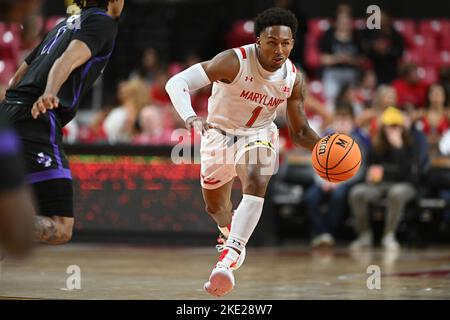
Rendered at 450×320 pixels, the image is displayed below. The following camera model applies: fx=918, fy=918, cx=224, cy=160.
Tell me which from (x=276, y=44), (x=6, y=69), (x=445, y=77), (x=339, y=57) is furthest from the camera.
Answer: (x=6, y=69)

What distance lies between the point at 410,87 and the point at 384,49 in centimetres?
77

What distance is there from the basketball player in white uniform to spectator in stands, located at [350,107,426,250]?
540 centimetres

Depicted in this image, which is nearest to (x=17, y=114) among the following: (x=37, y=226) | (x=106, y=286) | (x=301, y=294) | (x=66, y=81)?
(x=66, y=81)

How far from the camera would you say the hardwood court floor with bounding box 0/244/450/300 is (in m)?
6.99

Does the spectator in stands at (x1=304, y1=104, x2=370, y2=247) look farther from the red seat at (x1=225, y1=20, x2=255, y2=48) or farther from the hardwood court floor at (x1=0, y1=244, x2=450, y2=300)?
the red seat at (x1=225, y1=20, x2=255, y2=48)

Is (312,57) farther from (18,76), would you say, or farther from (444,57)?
(18,76)

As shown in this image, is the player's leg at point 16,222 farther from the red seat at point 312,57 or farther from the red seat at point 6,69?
the red seat at point 312,57

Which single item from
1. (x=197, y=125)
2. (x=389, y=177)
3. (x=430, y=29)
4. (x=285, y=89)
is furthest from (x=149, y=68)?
(x=197, y=125)

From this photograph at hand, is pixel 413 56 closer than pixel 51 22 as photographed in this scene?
Yes

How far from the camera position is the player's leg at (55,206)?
611 centimetres

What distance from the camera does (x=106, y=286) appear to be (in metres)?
7.47

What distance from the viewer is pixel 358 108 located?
13.7m

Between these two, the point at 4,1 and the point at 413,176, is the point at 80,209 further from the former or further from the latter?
the point at 4,1
